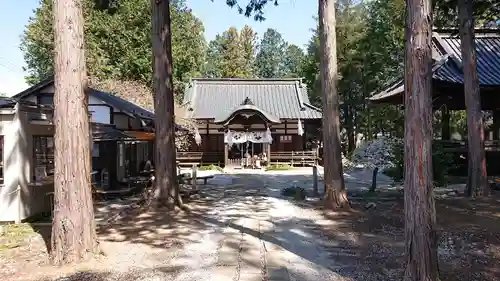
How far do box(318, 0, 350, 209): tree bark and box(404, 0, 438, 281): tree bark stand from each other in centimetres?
568

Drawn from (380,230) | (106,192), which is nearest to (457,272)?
(380,230)

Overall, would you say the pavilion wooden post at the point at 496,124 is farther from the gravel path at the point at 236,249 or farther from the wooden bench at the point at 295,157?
the wooden bench at the point at 295,157

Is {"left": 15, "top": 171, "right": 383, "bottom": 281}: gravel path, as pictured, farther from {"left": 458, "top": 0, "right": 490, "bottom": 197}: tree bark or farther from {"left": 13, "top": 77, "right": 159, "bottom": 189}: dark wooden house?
{"left": 13, "top": 77, "right": 159, "bottom": 189}: dark wooden house

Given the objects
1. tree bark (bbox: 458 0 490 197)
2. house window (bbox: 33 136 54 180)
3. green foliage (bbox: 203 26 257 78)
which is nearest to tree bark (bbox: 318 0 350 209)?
tree bark (bbox: 458 0 490 197)

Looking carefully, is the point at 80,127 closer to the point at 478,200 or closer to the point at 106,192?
the point at 106,192

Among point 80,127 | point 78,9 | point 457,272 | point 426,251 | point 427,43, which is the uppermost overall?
point 78,9

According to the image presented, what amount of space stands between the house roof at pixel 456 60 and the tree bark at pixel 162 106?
8505 mm

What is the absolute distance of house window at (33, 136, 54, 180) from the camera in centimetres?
1051

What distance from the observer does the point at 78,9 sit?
6.36 metres

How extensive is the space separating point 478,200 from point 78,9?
398 inches

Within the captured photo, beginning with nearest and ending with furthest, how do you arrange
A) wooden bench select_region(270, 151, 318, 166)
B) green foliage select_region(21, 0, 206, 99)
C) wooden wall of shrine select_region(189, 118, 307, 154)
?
wooden bench select_region(270, 151, 318, 166)
wooden wall of shrine select_region(189, 118, 307, 154)
green foliage select_region(21, 0, 206, 99)

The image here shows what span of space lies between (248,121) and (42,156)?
1660 cm

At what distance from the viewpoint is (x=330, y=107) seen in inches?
419

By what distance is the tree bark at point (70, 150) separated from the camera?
6.05 meters
